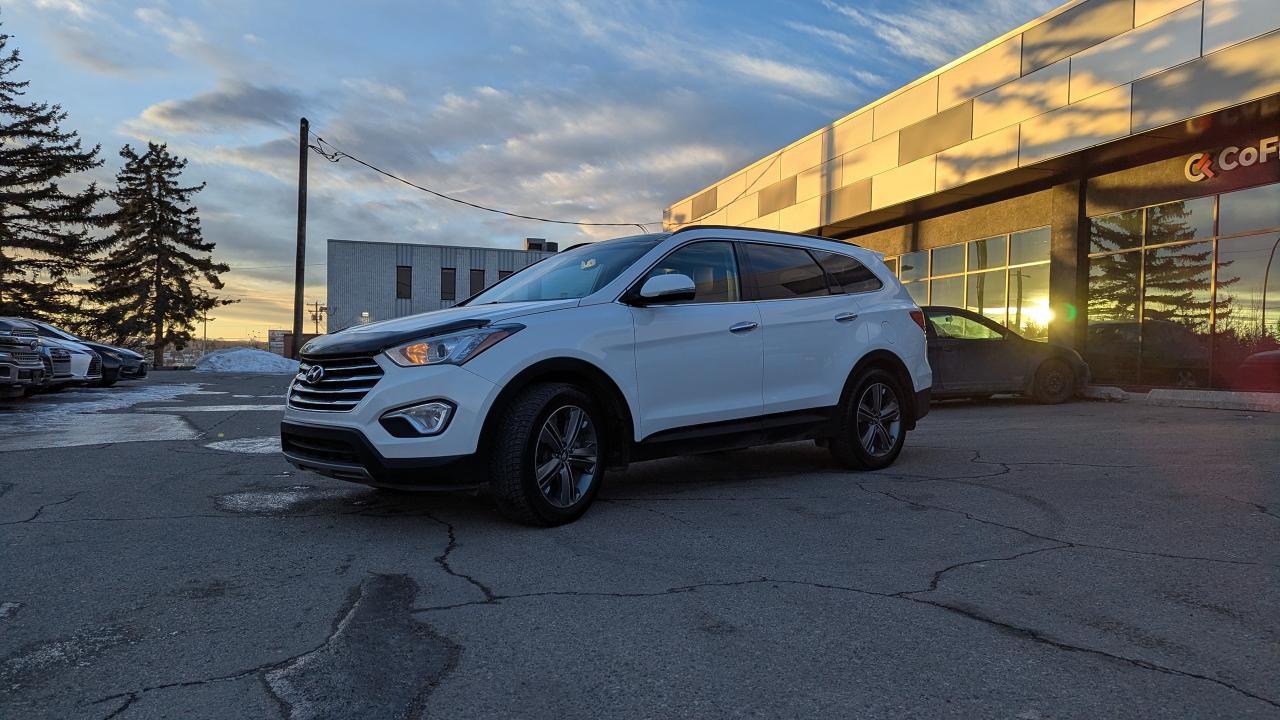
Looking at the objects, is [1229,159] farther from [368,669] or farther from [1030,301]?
[368,669]

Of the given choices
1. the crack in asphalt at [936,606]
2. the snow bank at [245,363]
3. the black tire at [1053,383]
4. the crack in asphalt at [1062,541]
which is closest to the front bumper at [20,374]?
the crack in asphalt at [936,606]

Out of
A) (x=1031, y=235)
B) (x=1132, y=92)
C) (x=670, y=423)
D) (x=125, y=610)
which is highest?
(x=1132, y=92)

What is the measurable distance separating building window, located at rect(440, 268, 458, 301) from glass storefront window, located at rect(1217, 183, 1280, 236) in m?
44.6

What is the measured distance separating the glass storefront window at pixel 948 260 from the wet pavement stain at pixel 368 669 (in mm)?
18554

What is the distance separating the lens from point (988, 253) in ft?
60.6

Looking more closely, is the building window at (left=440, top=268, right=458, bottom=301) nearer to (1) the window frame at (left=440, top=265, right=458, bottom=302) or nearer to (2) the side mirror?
(1) the window frame at (left=440, top=265, right=458, bottom=302)

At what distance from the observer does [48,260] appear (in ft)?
137

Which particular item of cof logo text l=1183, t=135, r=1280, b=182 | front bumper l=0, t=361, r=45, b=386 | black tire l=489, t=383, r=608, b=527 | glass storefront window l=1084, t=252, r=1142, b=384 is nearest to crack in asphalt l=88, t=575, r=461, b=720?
black tire l=489, t=383, r=608, b=527

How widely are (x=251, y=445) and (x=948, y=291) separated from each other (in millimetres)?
A: 16516

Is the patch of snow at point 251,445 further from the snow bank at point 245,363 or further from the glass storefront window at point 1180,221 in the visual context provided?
the snow bank at point 245,363

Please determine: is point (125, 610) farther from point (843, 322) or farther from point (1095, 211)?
point (1095, 211)

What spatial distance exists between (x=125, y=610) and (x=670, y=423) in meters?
2.98

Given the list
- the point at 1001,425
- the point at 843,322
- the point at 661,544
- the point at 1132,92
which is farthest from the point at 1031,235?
the point at 661,544

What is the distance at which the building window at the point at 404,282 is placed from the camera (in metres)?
51.2
